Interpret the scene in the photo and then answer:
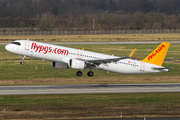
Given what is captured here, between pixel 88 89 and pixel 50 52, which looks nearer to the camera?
pixel 88 89

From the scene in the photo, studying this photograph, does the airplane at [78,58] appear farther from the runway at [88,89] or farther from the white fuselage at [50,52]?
the runway at [88,89]

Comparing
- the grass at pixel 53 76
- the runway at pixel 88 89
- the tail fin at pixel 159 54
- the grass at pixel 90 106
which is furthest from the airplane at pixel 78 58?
the grass at pixel 90 106

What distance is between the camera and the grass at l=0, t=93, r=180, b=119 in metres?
37.0

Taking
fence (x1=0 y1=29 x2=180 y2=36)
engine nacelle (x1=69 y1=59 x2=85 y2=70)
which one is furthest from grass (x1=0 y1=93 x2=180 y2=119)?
fence (x1=0 y1=29 x2=180 y2=36)

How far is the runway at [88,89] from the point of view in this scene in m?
49.9

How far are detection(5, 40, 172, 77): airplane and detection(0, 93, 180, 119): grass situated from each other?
8.96 meters

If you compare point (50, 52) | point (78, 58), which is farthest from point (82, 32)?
point (50, 52)

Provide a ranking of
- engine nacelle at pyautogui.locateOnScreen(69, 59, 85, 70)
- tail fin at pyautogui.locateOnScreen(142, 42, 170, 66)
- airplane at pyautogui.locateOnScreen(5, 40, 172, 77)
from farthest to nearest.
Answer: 1. tail fin at pyautogui.locateOnScreen(142, 42, 170, 66)
2. airplane at pyautogui.locateOnScreen(5, 40, 172, 77)
3. engine nacelle at pyautogui.locateOnScreen(69, 59, 85, 70)

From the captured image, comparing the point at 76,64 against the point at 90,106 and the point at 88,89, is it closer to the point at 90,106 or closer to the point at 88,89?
the point at 88,89

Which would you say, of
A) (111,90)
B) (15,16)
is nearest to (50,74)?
(111,90)

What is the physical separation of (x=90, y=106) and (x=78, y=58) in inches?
611

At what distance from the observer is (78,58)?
55344 millimetres

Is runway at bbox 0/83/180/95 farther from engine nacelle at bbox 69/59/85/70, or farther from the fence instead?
the fence

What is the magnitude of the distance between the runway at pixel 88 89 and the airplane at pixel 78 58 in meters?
3.39
